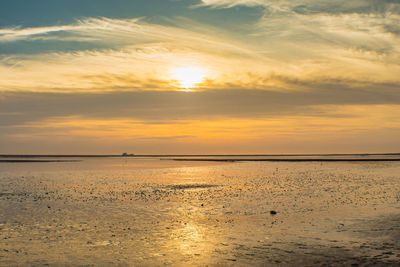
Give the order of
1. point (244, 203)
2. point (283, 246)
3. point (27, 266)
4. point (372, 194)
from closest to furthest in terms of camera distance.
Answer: point (27, 266), point (283, 246), point (244, 203), point (372, 194)

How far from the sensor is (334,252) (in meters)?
15.3

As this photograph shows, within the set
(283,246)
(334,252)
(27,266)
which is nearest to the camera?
(27,266)

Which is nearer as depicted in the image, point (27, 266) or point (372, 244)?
point (27, 266)

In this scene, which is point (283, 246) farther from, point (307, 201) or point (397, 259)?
point (307, 201)

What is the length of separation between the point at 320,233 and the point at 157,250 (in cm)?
861

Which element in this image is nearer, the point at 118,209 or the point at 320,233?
the point at 320,233

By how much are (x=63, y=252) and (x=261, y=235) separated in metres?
9.49

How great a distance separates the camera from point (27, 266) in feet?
45.2

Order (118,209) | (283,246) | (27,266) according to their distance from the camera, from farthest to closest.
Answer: (118,209), (283,246), (27,266)

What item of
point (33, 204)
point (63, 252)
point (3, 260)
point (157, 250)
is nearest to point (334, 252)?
point (157, 250)

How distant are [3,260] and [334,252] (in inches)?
535

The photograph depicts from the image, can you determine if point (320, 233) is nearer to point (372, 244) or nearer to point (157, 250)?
point (372, 244)

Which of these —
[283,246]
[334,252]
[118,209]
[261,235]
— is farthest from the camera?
[118,209]

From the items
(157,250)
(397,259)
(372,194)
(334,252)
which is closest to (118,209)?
(157,250)
